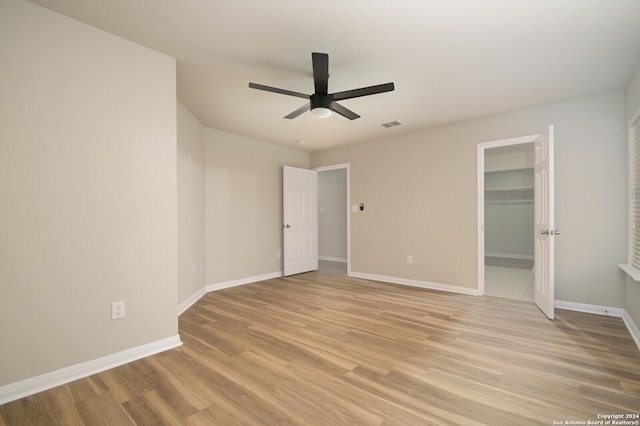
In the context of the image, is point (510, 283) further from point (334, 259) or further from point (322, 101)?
point (322, 101)

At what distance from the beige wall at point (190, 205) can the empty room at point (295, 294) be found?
5 centimetres

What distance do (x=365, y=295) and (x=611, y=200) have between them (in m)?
3.10

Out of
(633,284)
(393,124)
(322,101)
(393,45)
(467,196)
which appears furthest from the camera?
(393,124)

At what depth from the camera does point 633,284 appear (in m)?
2.80

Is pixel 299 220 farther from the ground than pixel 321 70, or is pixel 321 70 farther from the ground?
pixel 321 70

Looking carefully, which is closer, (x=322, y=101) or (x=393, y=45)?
(x=393, y=45)

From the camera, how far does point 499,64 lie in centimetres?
259

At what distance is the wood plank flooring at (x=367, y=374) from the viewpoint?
1.66 meters

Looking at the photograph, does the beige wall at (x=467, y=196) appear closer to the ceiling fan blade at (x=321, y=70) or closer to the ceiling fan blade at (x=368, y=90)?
the ceiling fan blade at (x=368, y=90)

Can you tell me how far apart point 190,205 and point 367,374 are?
2977 mm

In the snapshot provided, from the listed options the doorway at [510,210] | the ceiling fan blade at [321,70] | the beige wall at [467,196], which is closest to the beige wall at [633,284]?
the beige wall at [467,196]

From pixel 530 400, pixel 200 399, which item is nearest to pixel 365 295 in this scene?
pixel 530 400

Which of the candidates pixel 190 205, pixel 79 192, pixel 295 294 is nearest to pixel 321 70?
pixel 79 192

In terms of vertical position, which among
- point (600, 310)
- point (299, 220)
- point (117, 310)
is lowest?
point (600, 310)
